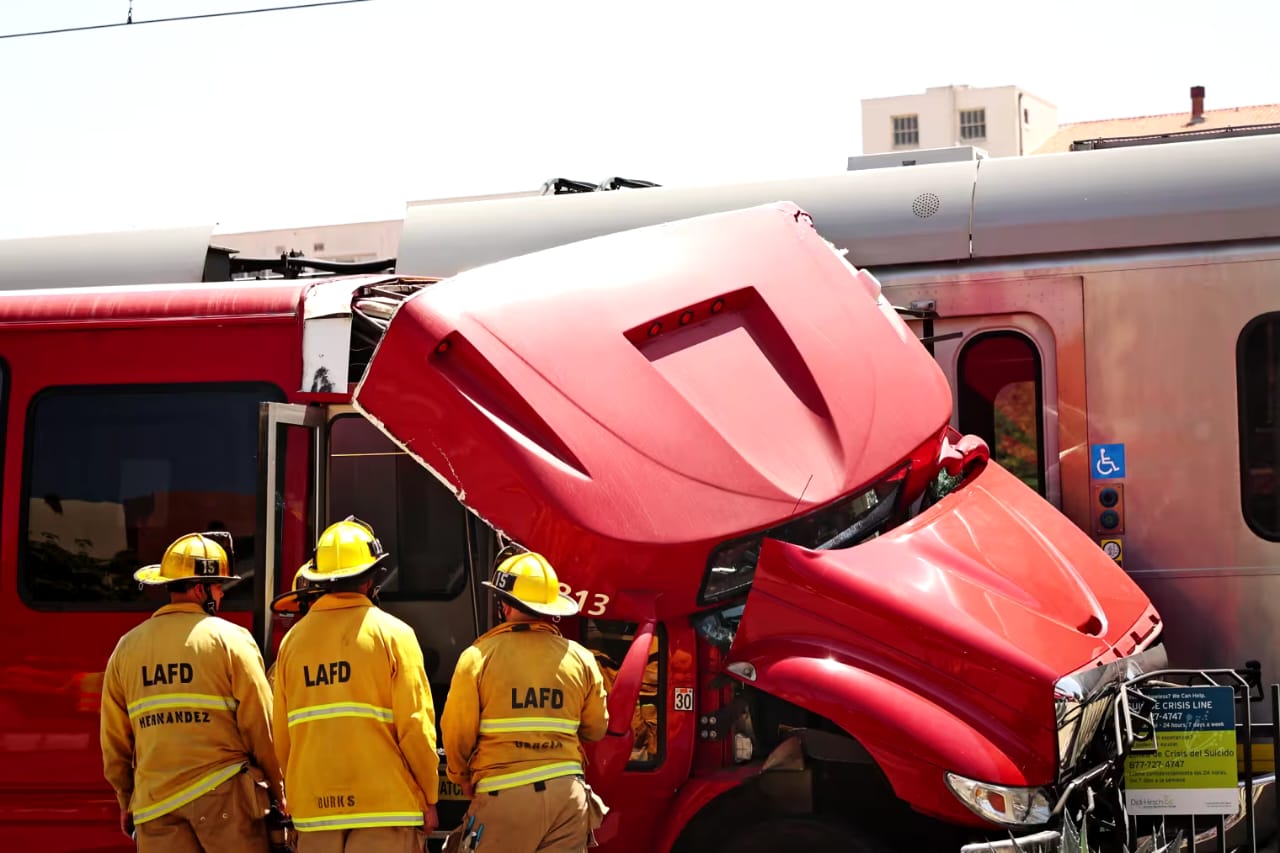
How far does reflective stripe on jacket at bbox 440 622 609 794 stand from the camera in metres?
5.53

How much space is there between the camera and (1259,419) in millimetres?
7430

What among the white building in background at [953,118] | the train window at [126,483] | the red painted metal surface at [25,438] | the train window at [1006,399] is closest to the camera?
the red painted metal surface at [25,438]

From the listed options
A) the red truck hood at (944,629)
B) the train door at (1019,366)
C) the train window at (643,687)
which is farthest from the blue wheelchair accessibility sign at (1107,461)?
the train window at (643,687)

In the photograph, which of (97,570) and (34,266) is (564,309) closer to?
(97,570)

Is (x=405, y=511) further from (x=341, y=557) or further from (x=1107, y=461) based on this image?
(x=1107, y=461)

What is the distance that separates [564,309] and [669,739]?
5.89ft

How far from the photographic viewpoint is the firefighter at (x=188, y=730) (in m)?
5.77

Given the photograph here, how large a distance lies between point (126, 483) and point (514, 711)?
268cm

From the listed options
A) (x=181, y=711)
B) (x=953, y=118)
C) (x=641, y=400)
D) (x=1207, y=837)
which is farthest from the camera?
(x=953, y=118)

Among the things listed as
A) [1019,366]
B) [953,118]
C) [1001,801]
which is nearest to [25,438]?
[1001,801]

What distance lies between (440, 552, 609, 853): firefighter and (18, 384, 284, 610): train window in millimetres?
1882

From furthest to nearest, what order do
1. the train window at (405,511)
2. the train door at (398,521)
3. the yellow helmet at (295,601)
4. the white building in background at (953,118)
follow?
the white building in background at (953,118)
the train window at (405,511)
the train door at (398,521)
the yellow helmet at (295,601)

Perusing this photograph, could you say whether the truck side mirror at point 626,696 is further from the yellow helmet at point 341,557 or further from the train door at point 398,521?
the yellow helmet at point 341,557

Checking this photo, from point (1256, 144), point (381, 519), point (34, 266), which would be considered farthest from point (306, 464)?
point (1256, 144)
